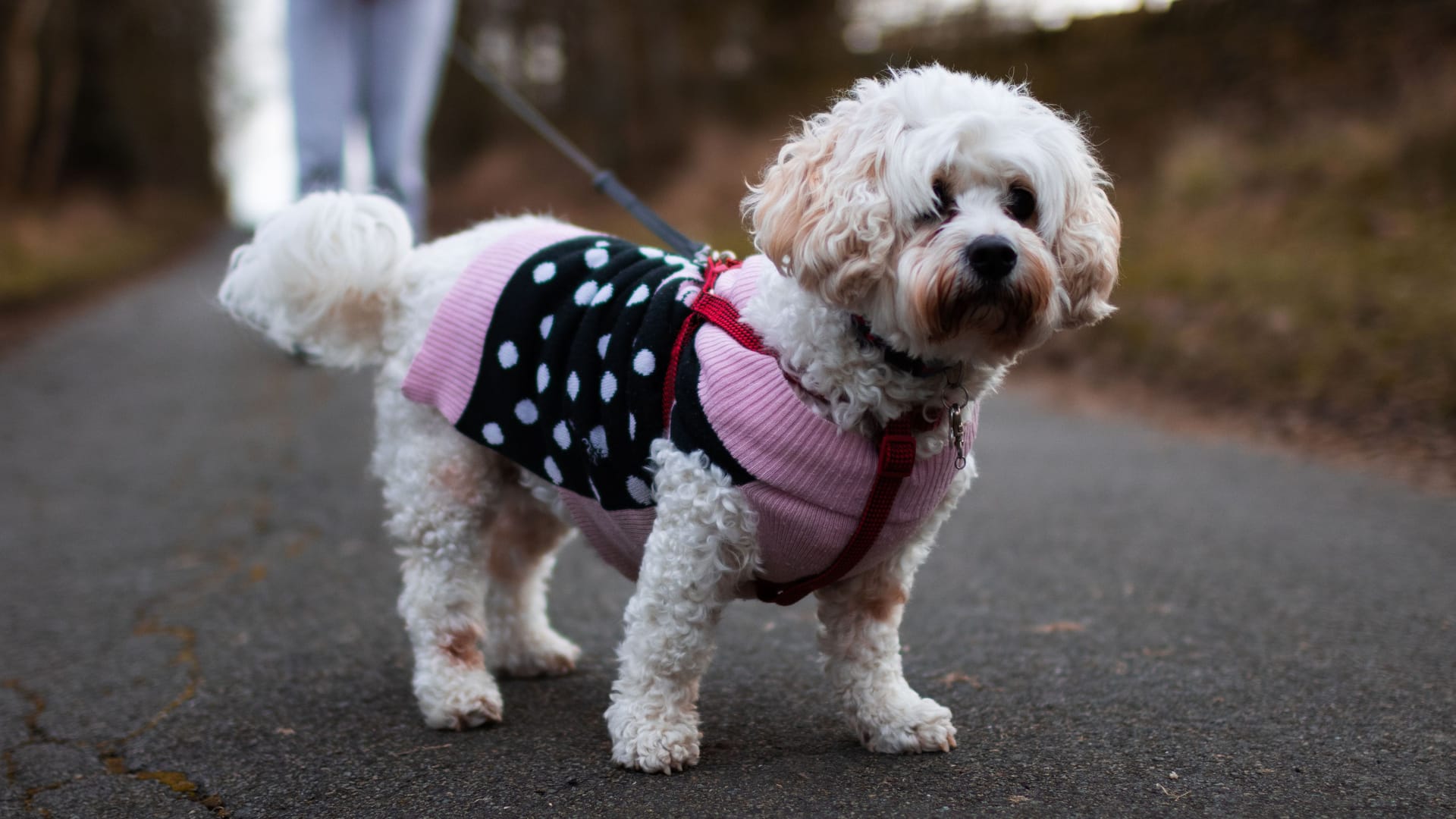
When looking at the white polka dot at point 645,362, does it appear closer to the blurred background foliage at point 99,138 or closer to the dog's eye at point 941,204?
the dog's eye at point 941,204

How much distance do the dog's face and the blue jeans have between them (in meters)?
2.65

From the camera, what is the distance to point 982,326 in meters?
2.18

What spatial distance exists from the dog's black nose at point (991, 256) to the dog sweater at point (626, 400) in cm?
42

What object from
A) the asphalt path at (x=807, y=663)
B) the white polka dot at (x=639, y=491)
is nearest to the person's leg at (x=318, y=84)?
the asphalt path at (x=807, y=663)

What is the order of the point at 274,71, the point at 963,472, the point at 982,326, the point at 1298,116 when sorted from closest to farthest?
the point at 982,326 → the point at 963,472 → the point at 1298,116 → the point at 274,71

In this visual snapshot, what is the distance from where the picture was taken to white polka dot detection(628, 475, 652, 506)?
8.20 feet

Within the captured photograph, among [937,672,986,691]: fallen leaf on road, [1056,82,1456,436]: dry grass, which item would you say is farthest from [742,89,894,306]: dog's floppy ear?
[1056,82,1456,436]: dry grass

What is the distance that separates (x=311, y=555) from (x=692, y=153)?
16.1 metres

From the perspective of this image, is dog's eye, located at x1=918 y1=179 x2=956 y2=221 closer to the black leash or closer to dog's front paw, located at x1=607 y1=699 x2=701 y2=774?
the black leash

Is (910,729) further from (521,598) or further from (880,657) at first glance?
(521,598)

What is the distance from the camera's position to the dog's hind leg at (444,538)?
2852mm

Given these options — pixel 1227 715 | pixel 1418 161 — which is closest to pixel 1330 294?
pixel 1418 161

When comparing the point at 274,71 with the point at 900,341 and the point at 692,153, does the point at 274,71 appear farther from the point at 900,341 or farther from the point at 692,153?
the point at 900,341

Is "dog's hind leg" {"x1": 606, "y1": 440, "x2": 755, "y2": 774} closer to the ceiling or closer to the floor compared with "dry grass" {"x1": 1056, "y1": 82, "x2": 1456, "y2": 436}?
closer to the floor
